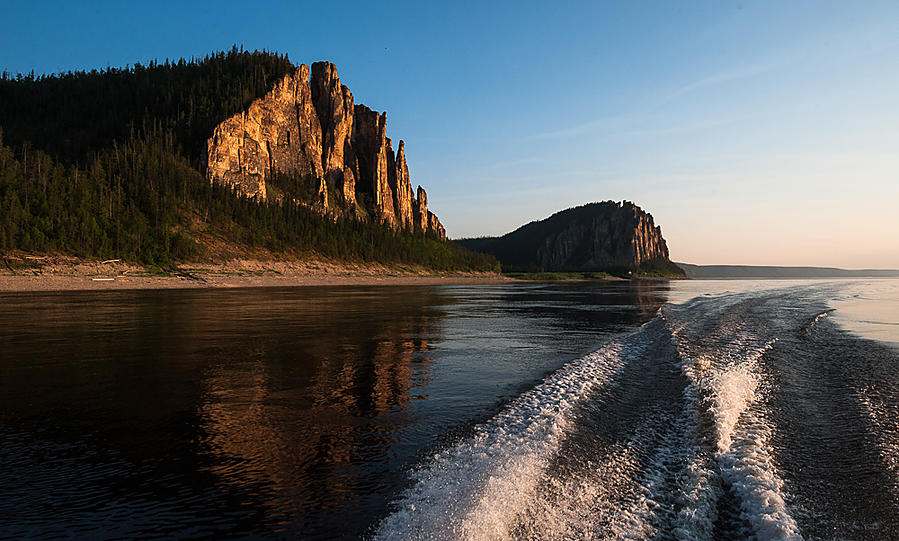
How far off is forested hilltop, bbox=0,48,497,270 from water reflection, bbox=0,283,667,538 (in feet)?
234

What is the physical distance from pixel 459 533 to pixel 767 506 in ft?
11.8

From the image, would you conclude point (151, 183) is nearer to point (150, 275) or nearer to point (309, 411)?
point (150, 275)

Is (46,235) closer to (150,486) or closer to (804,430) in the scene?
(150,486)

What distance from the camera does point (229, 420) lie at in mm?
8289

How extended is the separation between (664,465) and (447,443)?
3161 millimetres

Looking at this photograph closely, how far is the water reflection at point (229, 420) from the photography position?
16.5 ft

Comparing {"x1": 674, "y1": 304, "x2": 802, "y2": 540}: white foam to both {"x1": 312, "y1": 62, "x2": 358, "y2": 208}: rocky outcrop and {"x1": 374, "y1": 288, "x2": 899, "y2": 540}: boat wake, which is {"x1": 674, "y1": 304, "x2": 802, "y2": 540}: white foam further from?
{"x1": 312, "y1": 62, "x2": 358, "y2": 208}: rocky outcrop

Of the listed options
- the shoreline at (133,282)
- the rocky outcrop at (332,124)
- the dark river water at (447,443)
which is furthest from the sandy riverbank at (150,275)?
the rocky outcrop at (332,124)

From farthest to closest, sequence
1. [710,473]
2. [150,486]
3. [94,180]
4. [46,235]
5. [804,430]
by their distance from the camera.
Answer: [94,180]
[46,235]
[804,430]
[710,473]
[150,486]

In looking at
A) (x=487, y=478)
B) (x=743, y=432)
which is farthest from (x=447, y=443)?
(x=743, y=432)

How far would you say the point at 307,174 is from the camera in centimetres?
17662

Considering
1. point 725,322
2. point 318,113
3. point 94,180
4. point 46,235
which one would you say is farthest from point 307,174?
point 725,322

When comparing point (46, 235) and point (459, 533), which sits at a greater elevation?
point (46, 235)

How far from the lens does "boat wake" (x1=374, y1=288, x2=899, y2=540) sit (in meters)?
4.79
